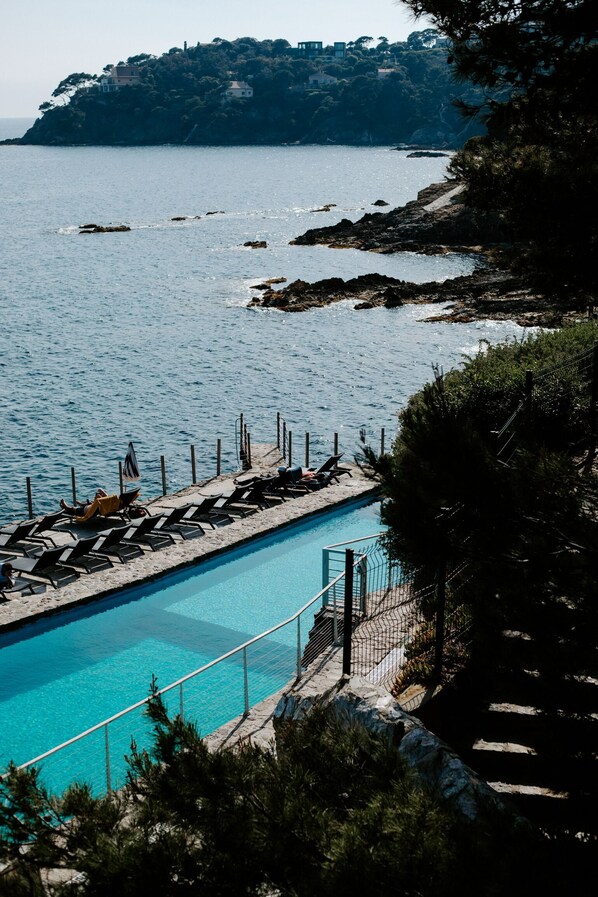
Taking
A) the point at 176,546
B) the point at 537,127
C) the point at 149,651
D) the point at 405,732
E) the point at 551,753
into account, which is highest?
the point at 537,127

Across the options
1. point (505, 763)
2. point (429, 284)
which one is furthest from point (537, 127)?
point (429, 284)

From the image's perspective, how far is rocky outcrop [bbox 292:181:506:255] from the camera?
77.3 meters

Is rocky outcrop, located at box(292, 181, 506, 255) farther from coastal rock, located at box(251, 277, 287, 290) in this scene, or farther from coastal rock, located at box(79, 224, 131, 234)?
coastal rock, located at box(79, 224, 131, 234)

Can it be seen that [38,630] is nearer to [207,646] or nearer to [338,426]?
[207,646]

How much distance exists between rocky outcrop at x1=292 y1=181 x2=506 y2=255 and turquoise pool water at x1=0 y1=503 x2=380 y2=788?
197 feet

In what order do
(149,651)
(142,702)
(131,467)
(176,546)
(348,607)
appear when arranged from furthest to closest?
(131,467)
(176,546)
(149,651)
(348,607)
(142,702)

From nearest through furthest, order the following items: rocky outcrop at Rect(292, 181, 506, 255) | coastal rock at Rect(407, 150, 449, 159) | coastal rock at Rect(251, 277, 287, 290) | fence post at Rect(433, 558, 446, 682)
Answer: fence post at Rect(433, 558, 446, 682)
coastal rock at Rect(251, 277, 287, 290)
rocky outcrop at Rect(292, 181, 506, 255)
coastal rock at Rect(407, 150, 449, 159)

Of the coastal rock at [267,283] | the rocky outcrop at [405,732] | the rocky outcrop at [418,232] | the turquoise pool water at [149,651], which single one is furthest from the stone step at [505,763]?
the rocky outcrop at [418,232]

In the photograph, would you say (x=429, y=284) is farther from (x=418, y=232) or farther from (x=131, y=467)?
(x=131, y=467)

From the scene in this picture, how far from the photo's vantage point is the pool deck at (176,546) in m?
16.2

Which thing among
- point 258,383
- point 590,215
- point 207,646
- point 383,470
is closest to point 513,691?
point 383,470

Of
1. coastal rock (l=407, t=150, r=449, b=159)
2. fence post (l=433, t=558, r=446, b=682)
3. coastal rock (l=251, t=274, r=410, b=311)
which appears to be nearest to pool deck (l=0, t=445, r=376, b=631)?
fence post (l=433, t=558, r=446, b=682)

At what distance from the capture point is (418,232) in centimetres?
8050

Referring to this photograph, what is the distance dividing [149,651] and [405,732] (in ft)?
27.2
